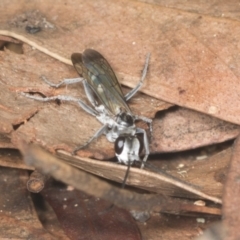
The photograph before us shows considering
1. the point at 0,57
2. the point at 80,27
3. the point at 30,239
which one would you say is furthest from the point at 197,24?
the point at 30,239

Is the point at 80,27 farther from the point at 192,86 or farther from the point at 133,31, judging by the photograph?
the point at 192,86

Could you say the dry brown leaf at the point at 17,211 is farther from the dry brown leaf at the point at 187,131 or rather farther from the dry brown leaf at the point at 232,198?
the dry brown leaf at the point at 232,198

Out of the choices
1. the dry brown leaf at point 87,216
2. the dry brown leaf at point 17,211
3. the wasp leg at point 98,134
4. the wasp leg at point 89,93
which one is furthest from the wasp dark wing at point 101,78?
the dry brown leaf at point 17,211

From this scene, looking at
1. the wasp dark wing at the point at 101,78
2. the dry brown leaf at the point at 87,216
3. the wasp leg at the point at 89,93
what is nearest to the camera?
the dry brown leaf at the point at 87,216

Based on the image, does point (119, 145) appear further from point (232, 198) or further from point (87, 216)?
point (232, 198)

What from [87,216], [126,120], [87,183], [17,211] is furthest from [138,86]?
[87,183]

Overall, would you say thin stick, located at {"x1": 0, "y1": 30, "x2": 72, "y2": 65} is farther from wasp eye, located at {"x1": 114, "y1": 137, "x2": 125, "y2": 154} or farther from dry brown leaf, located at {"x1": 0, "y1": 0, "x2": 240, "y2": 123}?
wasp eye, located at {"x1": 114, "y1": 137, "x2": 125, "y2": 154}
